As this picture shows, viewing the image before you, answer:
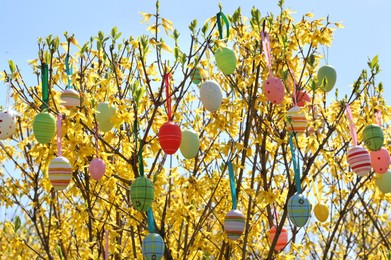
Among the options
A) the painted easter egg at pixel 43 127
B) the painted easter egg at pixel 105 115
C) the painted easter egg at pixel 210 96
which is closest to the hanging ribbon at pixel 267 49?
the painted easter egg at pixel 210 96

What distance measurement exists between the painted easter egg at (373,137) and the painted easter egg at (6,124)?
8.57 feet

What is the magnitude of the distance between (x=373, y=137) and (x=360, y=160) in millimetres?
202

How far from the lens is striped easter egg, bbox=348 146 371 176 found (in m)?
3.96

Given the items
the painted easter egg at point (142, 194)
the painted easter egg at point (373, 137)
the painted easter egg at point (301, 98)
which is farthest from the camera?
the painted easter egg at point (301, 98)

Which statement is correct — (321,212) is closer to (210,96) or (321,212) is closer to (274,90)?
(274,90)

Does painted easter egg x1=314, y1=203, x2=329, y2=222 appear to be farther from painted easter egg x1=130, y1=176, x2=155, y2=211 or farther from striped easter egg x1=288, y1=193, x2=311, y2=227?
painted easter egg x1=130, y1=176, x2=155, y2=211

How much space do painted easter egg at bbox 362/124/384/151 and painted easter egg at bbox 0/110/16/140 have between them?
8.57 ft

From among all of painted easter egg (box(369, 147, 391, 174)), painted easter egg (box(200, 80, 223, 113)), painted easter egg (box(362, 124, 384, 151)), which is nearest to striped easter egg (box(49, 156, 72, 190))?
painted easter egg (box(200, 80, 223, 113))

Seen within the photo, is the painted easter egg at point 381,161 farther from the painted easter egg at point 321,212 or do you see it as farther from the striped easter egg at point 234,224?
the striped easter egg at point 234,224

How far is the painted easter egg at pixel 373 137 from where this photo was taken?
4027mm

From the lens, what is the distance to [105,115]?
12.7 ft

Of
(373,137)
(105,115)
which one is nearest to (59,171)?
(105,115)

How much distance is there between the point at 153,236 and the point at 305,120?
1.38 m

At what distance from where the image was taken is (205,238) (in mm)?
4836
